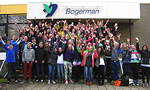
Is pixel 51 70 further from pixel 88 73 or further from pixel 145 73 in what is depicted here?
pixel 145 73

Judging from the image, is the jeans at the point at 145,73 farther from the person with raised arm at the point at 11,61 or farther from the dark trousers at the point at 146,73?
the person with raised arm at the point at 11,61

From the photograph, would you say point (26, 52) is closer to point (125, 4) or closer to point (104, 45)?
point (104, 45)

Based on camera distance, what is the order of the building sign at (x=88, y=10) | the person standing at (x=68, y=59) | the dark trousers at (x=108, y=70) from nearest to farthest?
the person standing at (x=68, y=59) → the dark trousers at (x=108, y=70) → the building sign at (x=88, y=10)

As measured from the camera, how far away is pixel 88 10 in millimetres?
14680

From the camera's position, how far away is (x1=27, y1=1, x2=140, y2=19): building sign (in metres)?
14.6

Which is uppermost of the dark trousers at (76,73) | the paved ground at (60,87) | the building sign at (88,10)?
the building sign at (88,10)

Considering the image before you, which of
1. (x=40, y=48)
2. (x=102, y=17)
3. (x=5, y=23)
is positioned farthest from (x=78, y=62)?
(x=5, y=23)

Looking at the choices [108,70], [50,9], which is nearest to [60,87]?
[108,70]

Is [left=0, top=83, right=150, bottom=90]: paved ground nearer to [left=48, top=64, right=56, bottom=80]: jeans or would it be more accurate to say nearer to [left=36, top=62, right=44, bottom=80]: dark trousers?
[left=48, top=64, right=56, bottom=80]: jeans

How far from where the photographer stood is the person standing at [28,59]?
11.8m

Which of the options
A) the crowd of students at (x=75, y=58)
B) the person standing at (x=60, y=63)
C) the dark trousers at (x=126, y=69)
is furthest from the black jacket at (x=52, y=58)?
the dark trousers at (x=126, y=69)

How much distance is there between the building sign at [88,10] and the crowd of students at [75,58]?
245cm

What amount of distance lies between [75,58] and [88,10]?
4156mm

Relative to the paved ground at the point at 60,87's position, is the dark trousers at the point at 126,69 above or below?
above
